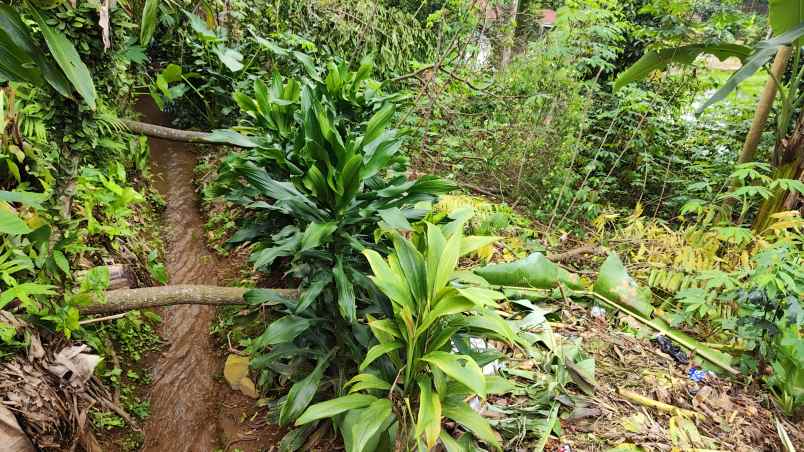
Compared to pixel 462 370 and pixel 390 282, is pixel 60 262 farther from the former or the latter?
pixel 462 370

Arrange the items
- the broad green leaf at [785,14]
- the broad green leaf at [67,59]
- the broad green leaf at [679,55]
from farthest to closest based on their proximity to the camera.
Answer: the broad green leaf at [679,55] < the broad green leaf at [785,14] < the broad green leaf at [67,59]

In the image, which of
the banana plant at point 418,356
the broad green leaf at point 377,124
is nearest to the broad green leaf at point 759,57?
the banana plant at point 418,356

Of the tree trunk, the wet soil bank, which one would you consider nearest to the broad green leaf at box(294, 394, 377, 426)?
the wet soil bank

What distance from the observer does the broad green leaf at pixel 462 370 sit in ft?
4.26

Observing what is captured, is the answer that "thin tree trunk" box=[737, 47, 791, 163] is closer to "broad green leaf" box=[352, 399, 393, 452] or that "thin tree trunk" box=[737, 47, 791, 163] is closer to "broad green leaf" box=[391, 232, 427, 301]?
"broad green leaf" box=[391, 232, 427, 301]

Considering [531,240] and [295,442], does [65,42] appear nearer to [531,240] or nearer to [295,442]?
[295,442]

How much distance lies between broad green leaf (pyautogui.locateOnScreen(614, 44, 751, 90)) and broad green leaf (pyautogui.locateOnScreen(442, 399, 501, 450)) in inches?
110

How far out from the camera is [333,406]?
1.52 m

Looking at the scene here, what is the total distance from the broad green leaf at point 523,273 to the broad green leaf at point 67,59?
6.86 feet

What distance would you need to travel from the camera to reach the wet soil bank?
6.65 ft

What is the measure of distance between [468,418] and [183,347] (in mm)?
1868

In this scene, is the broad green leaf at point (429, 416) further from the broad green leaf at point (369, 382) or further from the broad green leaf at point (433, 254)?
the broad green leaf at point (433, 254)

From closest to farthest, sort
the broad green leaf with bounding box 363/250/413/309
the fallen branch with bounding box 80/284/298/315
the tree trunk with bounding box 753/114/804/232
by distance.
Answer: the broad green leaf with bounding box 363/250/413/309 < the fallen branch with bounding box 80/284/298/315 < the tree trunk with bounding box 753/114/804/232

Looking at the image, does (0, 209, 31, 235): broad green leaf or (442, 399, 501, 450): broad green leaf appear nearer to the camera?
(0, 209, 31, 235): broad green leaf
